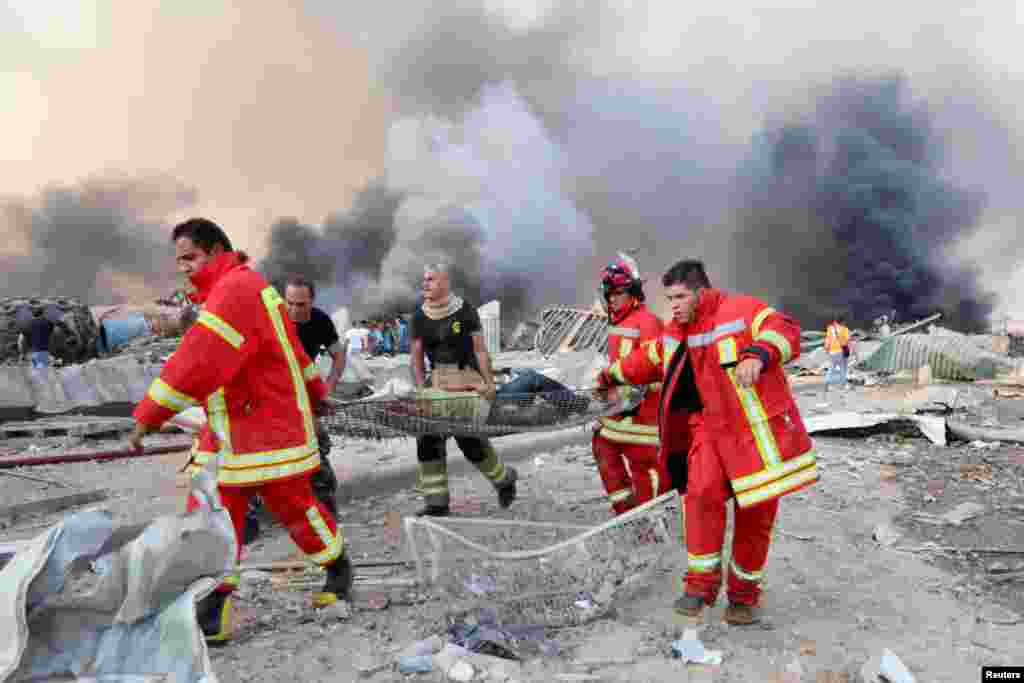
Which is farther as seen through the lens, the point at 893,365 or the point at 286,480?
the point at 893,365

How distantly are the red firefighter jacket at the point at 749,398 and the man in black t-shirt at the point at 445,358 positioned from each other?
1.72 metres

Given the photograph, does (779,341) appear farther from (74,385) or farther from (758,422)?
(74,385)

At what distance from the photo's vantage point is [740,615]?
3141 millimetres

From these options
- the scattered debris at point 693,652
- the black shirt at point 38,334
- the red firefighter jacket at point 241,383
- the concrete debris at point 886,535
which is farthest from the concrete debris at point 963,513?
the black shirt at point 38,334

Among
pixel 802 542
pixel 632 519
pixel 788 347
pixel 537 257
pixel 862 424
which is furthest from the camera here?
pixel 537 257

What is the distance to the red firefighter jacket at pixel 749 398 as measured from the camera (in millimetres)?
2979

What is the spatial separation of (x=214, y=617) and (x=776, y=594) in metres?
2.60

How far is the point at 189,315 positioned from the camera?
5.09 m

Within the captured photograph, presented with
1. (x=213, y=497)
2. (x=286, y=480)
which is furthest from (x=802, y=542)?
(x=213, y=497)

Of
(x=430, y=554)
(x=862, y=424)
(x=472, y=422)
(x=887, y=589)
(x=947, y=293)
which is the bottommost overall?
(x=947, y=293)

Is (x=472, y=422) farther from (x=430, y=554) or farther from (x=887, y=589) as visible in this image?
(x=887, y=589)

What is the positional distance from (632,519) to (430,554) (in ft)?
3.06

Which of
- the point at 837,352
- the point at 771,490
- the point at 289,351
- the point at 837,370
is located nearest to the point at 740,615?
the point at 771,490

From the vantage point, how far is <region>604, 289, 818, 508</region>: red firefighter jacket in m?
2.98
